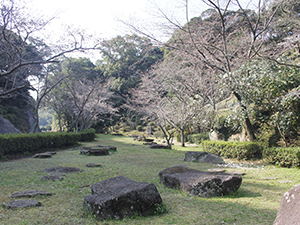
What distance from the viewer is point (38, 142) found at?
10125 mm

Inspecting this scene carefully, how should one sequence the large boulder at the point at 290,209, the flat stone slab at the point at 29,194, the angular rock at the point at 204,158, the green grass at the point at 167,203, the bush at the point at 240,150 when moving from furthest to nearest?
1. the bush at the point at 240,150
2. the angular rock at the point at 204,158
3. the flat stone slab at the point at 29,194
4. the green grass at the point at 167,203
5. the large boulder at the point at 290,209

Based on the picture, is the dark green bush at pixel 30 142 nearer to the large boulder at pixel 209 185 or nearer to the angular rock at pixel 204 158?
the angular rock at pixel 204 158

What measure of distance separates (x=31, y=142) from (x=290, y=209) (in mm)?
10468

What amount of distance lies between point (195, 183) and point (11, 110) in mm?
20947

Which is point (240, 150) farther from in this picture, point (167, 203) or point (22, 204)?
point (22, 204)

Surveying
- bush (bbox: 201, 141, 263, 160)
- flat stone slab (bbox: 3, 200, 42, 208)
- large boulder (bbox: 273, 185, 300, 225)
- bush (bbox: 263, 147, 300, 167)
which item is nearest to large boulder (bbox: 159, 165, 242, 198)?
large boulder (bbox: 273, 185, 300, 225)

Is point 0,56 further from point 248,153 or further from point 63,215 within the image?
point 248,153

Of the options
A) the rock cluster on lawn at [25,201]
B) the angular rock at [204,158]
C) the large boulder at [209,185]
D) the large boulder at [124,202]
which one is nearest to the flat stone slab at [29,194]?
the rock cluster on lawn at [25,201]

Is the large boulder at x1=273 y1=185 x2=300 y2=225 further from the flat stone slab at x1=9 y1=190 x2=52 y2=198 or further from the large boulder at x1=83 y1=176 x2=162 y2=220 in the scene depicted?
the flat stone slab at x1=9 y1=190 x2=52 y2=198

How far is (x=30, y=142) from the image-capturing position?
31.3ft

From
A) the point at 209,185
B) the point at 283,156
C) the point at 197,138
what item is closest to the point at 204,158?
the point at 283,156

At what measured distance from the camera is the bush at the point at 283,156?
6582mm

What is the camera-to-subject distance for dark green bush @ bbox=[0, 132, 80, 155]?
27.3 feet

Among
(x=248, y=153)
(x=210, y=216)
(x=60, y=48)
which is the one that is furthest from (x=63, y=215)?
(x=60, y=48)
